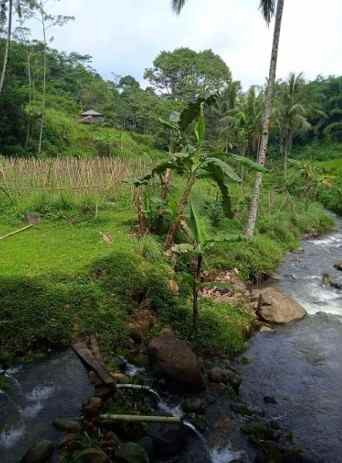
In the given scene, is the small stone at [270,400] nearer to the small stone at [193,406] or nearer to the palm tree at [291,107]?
the small stone at [193,406]

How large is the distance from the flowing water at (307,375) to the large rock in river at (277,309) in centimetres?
22

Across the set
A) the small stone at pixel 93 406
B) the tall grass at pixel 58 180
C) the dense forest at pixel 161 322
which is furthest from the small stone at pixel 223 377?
the tall grass at pixel 58 180

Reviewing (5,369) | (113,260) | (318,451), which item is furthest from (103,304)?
(318,451)

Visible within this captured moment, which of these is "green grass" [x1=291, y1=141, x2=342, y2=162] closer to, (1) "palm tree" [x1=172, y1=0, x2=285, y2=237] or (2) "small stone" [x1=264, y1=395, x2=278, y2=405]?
(1) "palm tree" [x1=172, y1=0, x2=285, y2=237]

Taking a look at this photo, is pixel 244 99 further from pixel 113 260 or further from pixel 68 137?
pixel 113 260

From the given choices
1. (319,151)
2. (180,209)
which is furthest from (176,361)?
(319,151)

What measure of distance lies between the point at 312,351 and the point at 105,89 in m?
41.1

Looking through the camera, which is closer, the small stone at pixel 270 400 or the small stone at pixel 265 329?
the small stone at pixel 270 400

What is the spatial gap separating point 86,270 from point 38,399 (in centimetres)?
266

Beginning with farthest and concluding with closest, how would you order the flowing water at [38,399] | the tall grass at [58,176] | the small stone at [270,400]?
the tall grass at [58,176], the small stone at [270,400], the flowing water at [38,399]

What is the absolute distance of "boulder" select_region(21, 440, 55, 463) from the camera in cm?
427

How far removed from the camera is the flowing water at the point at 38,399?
15.4ft

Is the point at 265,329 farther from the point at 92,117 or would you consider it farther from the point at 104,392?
the point at 92,117

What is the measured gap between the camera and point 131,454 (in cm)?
431
